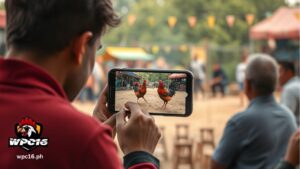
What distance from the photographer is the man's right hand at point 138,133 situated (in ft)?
4.76

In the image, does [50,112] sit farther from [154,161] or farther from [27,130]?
[154,161]

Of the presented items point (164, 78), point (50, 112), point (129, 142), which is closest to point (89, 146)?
point (50, 112)

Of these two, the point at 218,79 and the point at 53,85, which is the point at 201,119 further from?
the point at 53,85

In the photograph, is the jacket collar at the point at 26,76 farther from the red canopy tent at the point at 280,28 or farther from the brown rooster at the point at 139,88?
the red canopy tent at the point at 280,28

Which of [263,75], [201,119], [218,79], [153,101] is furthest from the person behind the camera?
[218,79]

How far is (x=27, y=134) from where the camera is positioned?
120 cm

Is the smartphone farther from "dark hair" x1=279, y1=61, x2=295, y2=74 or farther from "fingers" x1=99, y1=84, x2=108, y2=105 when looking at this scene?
"dark hair" x1=279, y1=61, x2=295, y2=74

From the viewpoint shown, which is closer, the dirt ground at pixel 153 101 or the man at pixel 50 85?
the man at pixel 50 85

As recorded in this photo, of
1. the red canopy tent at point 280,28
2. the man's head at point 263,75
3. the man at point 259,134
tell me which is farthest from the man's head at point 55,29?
the red canopy tent at point 280,28

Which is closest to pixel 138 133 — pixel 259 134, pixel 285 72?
pixel 259 134

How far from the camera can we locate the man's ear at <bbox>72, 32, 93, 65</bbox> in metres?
1.25

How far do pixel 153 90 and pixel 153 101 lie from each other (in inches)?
1.7

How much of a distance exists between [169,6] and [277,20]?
23.1 metres

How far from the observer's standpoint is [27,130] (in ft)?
3.93
